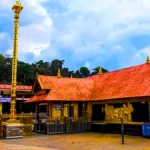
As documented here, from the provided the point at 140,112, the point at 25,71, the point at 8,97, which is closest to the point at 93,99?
the point at 140,112

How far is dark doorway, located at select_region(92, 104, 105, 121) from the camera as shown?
2322cm

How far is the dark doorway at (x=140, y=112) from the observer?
62.6 ft

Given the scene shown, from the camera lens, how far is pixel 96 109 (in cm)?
2392

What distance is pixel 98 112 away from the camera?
2375 centimetres

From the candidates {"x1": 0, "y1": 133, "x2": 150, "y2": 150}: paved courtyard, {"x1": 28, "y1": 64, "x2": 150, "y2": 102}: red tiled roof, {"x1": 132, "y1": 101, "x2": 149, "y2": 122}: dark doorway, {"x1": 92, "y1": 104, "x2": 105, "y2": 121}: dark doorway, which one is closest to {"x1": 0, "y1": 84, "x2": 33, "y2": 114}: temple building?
{"x1": 28, "y1": 64, "x2": 150, "y2": 102}: red tiled roof

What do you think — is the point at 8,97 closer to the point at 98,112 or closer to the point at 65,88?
the point at 65,88

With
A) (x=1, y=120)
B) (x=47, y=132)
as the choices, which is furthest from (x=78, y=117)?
(x=1, y=120)

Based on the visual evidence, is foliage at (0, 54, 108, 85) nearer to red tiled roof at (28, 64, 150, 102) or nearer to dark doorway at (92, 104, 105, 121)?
red tiled roof at (28, 64, 150, 102)

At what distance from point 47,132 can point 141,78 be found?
8567 millimetres

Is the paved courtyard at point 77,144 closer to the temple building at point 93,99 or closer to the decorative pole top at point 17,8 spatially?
the temple building at point 93,99

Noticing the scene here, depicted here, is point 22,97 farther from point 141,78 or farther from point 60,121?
point 141,78

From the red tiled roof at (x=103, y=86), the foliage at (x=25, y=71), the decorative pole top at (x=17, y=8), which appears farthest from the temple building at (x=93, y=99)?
the foliage at (x=25, y=71)

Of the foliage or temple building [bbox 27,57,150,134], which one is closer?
temple building [bbox 27,57,150,134]

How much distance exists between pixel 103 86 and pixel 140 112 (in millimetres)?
5487
